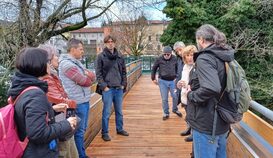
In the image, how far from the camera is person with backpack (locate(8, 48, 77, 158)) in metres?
1.89

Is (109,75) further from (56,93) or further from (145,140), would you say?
(56,93)

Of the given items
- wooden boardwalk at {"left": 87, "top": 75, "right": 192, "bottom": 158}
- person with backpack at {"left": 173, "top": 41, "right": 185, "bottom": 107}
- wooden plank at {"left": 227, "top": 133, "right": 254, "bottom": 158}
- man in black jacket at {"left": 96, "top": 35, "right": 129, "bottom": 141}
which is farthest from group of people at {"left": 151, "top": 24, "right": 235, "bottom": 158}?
person with backpack at {"left": 173, "top": 41, "right": 185, "bottom": 107}

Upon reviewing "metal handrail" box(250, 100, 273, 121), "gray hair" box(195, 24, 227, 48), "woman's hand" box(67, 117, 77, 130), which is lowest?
"metal handrail" box(250, 100, 273, 121)

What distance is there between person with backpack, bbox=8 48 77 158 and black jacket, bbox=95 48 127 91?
110 inches

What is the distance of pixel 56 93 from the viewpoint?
9.23ft

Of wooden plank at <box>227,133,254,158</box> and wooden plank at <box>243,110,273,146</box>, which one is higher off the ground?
wooden plank at <box>243,110,273,146</box>

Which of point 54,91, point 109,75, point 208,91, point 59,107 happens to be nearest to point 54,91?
point 54,91

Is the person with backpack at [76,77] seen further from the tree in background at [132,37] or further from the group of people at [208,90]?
the tree in background at [132,37]

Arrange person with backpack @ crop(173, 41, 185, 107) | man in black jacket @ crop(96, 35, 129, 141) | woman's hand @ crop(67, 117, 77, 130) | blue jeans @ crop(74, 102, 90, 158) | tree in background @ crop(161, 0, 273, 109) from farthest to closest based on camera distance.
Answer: tree in background @ crop(161, 0, 273, 109) < person with backpack @ crop(173, 41, 185, 107) < man in black jacket @ crop(96, 35, 129, 141) < blue jeans @ crop(74, 102, 90, 158) < woman's hand @ crop(67, 117, 77, 130)

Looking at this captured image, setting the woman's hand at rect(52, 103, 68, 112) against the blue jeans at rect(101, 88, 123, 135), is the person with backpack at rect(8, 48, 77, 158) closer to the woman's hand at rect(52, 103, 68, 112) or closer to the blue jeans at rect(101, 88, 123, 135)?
the woman's hand at rect(52, 103, 68, 112)

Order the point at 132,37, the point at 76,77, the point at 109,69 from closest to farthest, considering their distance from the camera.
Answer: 1. the point at 76,77
2. the point at 109,69
3. the point at 132,37

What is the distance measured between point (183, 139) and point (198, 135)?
2676 mm

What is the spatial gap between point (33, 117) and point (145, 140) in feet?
11.7

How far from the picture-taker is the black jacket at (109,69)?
191 inches
